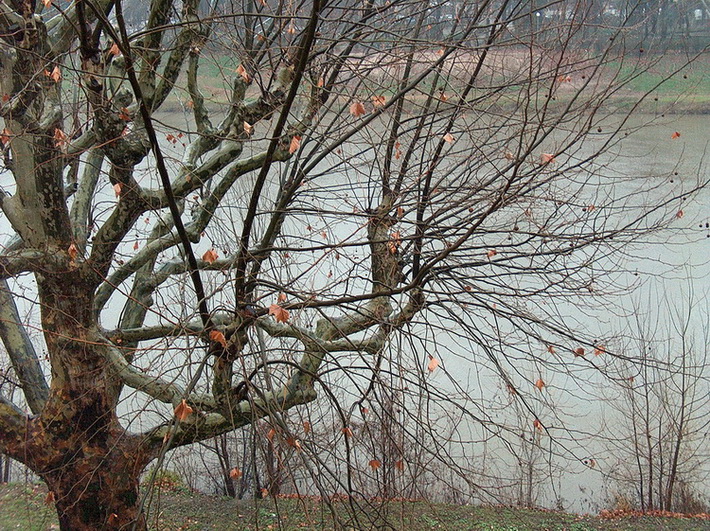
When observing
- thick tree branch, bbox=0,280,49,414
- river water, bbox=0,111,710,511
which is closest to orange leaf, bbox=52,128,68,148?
thick tree branch, bbox=0,280,49,414

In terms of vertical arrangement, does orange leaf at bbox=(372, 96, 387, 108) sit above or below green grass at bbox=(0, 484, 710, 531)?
above

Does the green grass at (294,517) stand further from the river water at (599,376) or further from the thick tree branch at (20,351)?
the thick tree branch at (20,351)

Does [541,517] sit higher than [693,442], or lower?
lower

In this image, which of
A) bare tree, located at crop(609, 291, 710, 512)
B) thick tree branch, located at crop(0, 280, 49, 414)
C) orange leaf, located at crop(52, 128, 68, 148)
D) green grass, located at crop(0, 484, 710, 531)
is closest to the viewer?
orange leaf, located at crop(52, 128, 68, 148)

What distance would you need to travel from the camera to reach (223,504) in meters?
6.34

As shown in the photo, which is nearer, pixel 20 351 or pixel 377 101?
pixel 377 101

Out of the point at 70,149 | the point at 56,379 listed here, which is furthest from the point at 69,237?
the point at 56,379

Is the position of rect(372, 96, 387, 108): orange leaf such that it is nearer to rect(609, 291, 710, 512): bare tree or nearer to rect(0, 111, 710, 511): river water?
rect(0, 111, 710, 511): river water

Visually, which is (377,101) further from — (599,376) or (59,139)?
(599,376)

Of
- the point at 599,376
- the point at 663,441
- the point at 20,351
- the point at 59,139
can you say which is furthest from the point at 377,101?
the point at 599,376

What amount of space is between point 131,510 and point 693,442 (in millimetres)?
6353

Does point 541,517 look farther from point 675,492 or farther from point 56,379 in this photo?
point 56,379

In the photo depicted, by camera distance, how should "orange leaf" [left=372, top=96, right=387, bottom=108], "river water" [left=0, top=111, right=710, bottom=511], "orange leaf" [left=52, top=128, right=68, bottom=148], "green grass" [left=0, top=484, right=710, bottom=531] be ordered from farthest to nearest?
"river water" [left=0, top=111, right=710, bottom=511]
"green grass" [left=0, top=484, right=710, bottom=531]
"orange leaf" [left=52, top=128, right=68, bottom=148]
"orange leaf" [left=372, top=96, right=387, bottom=108]

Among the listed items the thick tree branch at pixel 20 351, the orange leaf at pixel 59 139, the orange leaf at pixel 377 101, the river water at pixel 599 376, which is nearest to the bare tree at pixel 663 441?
the river water at pixel 599 376
